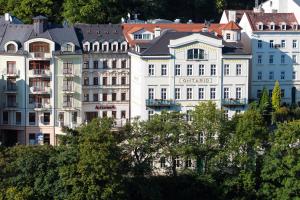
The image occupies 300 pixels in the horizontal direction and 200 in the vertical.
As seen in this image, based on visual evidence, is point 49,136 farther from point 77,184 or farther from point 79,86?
point 77,184

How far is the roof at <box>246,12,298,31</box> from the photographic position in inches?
3184

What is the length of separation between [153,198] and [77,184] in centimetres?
556

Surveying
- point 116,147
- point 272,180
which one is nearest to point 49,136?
point 116,147

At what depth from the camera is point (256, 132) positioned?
66812mm

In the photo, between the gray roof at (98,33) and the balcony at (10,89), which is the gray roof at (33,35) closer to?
the gray roof at (98,33)

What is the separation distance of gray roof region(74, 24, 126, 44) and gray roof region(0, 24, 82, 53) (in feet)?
3.36

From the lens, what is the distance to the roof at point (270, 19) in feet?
265

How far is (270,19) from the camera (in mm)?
81438

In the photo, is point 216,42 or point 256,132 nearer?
point 256,132

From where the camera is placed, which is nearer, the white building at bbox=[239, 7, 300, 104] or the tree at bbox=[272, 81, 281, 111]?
the tree at bbox=[272, 81, 281, 111]

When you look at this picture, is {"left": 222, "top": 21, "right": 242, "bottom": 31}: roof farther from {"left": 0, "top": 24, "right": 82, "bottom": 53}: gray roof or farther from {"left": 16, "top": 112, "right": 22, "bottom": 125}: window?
{"left": 16, "top": 112, "right": 22, "bottom": 125}: window

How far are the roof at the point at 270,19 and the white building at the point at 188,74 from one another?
605 cm

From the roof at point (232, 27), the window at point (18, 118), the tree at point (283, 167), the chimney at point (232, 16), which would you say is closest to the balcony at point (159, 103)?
the roof at point (232, 27)

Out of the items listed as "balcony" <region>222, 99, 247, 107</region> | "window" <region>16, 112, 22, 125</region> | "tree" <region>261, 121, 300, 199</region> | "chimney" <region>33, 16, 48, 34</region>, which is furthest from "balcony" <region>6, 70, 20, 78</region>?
"tree" <region>261, 121, 300, 199</region>
